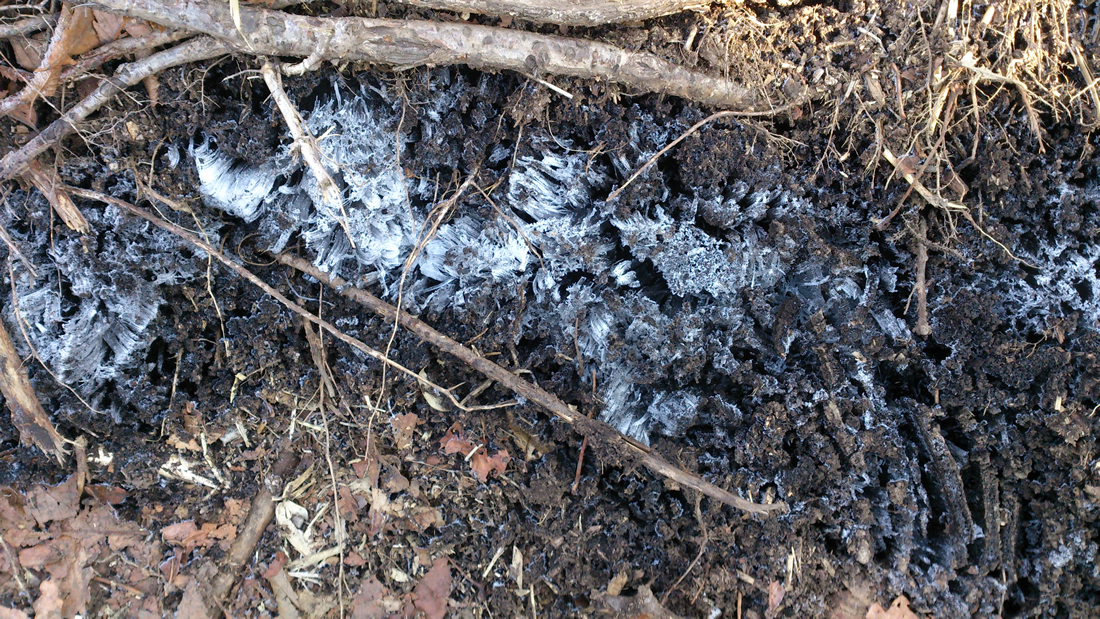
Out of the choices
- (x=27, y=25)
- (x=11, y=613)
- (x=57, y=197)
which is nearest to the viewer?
(x=27, y=25)

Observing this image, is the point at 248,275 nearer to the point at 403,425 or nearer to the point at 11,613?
the point at 403,425

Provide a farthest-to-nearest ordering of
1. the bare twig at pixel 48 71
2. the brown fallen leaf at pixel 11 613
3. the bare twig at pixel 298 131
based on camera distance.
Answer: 1. the brown fallen leaf at pixel 11 613
2. the bare twig at pixel 298 131
3. the bare twig at pixel 48 71

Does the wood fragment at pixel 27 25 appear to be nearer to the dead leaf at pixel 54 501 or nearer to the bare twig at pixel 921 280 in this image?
the dead leaf at pixel 54 501

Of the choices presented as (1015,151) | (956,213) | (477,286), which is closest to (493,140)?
(477,286)

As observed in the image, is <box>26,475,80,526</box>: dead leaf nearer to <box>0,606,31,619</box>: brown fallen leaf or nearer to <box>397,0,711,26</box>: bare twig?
<box>0,606,31,619</box>: brown fallen leaf

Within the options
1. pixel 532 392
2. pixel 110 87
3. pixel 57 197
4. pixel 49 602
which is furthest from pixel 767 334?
Answer: pixel 49 602

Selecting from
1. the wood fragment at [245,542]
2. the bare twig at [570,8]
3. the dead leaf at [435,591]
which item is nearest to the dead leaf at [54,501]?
the wood fragment at [245,542]
